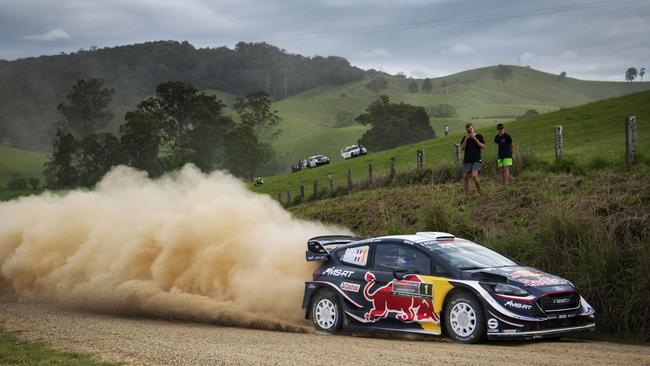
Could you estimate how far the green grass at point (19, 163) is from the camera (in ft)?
445

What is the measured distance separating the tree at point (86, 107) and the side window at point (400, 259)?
128316mm

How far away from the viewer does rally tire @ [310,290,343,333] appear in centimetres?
1268

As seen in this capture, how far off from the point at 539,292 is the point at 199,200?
8.93 m

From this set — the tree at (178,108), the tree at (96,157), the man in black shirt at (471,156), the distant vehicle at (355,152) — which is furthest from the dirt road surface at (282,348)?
the tree at (178,108)

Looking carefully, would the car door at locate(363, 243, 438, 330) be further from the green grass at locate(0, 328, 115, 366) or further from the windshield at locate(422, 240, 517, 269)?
the green grass at locate(0, 328, 115, 366)

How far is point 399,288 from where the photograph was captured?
39.0 ft

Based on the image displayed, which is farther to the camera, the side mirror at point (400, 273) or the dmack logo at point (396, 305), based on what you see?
the side mirror at point (400, 273)

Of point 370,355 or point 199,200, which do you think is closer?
point 370,355

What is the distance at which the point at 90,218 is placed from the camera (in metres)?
19.0

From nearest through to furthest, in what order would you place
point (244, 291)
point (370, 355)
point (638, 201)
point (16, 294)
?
point (370, 355), point (244, 291), point (638, 201), point (16, 294)

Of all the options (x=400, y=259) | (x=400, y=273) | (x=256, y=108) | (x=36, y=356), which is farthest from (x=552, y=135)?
(x=256, y=108)

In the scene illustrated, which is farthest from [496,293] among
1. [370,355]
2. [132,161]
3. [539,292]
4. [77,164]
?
[77,164]

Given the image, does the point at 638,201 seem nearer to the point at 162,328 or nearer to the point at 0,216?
the point at 162,328

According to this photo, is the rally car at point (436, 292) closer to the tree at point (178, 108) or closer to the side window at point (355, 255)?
the side window at point (355, 255)
